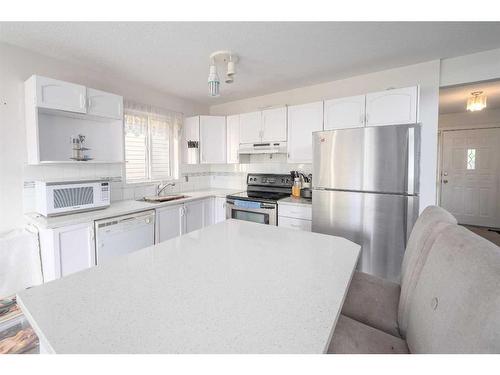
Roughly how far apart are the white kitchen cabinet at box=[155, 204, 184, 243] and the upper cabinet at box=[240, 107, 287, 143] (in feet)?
4.37

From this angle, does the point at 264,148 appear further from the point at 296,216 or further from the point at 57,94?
the point at 57,94

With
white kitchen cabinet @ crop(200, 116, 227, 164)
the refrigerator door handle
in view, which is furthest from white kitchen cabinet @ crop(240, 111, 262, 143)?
the refrigerator door handle

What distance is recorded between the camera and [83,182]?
217cm

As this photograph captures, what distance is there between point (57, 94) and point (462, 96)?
16.2ft

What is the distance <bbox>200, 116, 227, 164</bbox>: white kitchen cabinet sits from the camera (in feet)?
11.6

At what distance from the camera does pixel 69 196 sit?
2076mm

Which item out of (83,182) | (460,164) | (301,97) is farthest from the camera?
(460,164)

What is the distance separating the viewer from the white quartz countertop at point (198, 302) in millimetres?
584

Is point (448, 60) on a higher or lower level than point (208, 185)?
higher

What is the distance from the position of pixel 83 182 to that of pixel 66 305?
5.80ft

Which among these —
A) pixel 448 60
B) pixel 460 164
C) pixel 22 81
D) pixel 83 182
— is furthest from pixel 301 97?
pixel 460 164

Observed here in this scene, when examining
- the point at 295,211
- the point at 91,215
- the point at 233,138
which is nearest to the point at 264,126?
the point at 233,138
